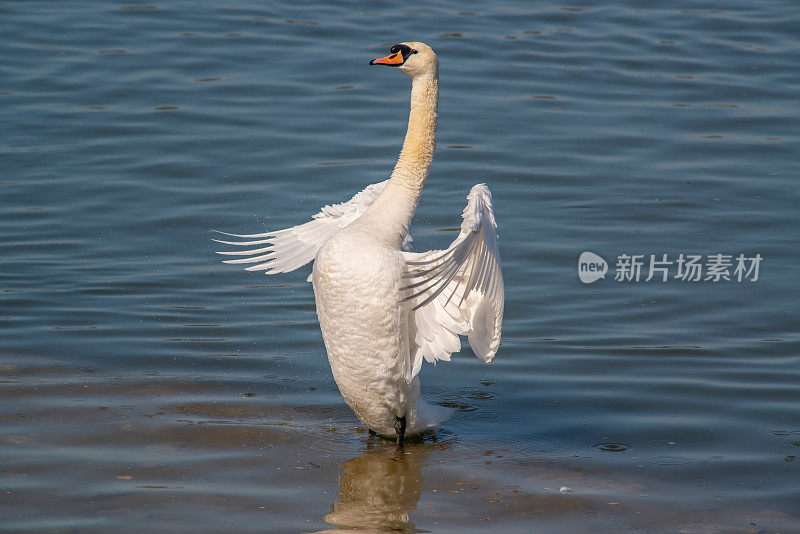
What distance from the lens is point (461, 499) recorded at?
602 cm

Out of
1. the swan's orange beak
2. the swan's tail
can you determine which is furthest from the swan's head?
the swan's tail

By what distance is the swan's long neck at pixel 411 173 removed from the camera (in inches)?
244

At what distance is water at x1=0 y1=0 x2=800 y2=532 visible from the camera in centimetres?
616

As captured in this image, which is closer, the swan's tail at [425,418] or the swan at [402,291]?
the swan at [402,291]

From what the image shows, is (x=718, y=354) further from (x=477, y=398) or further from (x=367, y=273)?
(x=367, y=273)

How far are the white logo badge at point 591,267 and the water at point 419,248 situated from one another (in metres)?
0.11

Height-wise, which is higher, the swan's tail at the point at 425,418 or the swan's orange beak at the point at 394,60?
the swan's orange beak at the point at 394,60

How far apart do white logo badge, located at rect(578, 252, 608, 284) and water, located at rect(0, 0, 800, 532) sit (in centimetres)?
11

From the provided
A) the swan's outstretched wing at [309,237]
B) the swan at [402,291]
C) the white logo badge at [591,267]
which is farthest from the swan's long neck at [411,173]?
the white logo badge at [591,267]

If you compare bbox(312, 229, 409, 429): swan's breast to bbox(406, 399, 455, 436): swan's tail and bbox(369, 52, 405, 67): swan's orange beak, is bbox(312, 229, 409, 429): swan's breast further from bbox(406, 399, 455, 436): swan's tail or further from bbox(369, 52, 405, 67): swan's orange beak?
bbox(369, 52, 405, 67): swan's orange beak

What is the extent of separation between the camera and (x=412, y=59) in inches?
250

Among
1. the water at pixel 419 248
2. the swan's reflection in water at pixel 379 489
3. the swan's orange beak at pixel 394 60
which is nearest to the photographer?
the swan's reflection in water at pixel 379 489

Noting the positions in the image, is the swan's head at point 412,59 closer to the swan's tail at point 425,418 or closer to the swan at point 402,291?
the swan at point 402,291

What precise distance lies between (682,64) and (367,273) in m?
11.2
